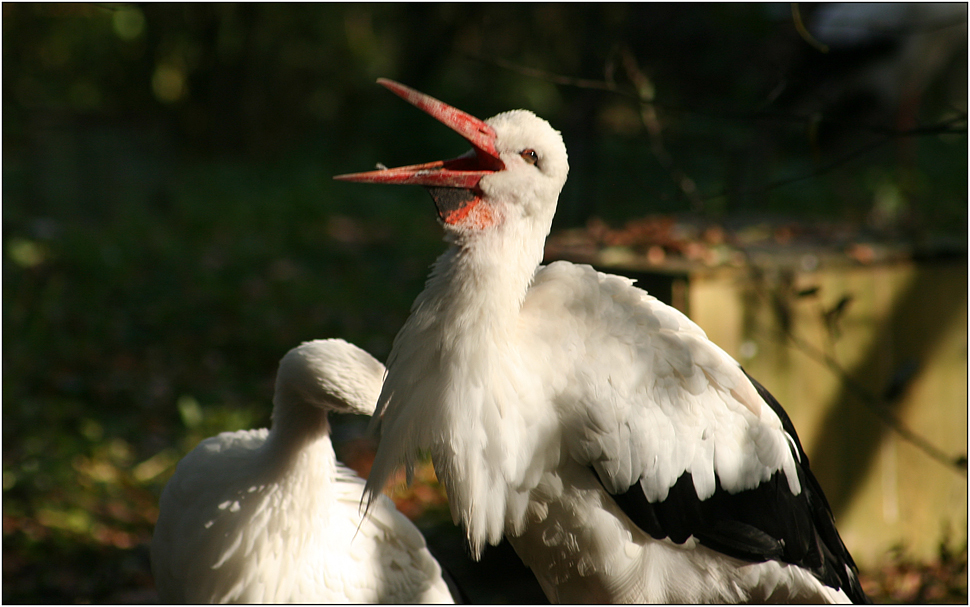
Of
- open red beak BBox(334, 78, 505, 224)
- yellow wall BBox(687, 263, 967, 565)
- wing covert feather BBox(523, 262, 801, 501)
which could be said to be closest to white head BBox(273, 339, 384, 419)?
wing covert feather BBox(523, 262, 801, 501)

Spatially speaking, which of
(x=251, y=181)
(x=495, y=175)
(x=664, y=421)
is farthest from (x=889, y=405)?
(x=251, y=181)

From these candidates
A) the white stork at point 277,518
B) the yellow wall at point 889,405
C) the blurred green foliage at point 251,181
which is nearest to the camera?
the white stork at point 277,518

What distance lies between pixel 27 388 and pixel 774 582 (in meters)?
4.46

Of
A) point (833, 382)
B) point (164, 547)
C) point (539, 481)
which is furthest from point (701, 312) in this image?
point (164, 547)

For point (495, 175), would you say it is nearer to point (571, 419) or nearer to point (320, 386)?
point (571, 419)

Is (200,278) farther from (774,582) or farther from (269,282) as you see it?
(774,582)

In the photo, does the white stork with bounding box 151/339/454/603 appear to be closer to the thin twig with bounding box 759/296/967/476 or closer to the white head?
the white head

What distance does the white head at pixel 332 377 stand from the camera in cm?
216

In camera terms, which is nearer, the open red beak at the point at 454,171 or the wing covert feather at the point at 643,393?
the open red beak at the point at 454,171

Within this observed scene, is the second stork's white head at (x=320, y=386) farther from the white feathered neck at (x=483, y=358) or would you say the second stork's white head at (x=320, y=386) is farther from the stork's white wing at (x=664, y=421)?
the stork's white wing at (x=664, y=421)

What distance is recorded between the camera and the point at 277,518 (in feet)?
7.62

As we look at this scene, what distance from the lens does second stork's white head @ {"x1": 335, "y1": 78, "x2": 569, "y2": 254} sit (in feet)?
5.58

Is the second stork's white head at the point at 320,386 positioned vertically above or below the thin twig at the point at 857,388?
below

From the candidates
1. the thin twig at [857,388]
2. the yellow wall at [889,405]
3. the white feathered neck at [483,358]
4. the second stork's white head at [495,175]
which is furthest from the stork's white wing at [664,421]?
the yellow wall at [889,405]
